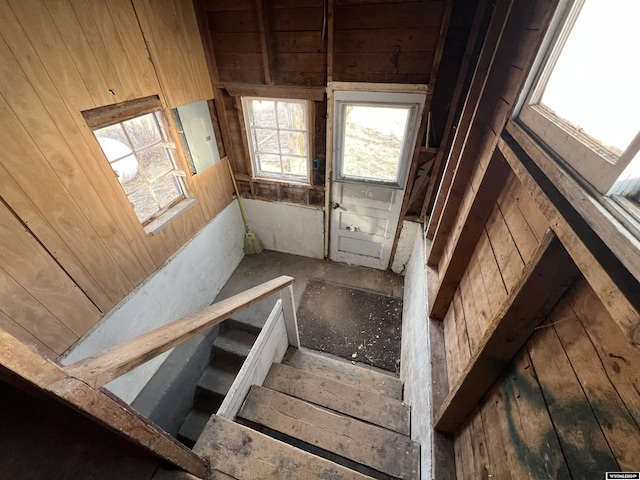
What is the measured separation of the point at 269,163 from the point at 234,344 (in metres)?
2.13

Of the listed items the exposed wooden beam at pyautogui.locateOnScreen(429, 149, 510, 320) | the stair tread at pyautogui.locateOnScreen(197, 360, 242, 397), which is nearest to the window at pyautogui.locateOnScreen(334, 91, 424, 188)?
the exposed wooden beam at pyautogui.locateOnScreen(429, 149, 510, 320)

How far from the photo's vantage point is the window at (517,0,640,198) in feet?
1.85

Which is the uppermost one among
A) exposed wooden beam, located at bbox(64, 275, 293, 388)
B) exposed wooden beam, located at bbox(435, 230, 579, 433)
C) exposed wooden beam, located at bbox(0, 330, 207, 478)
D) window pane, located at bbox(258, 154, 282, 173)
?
window pane, located at bbox(258, 154, 282, 173)

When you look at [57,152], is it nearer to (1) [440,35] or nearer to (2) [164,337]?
(2) [164,337]

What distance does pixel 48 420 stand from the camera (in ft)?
1.41

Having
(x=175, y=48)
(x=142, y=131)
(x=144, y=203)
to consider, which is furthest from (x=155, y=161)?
(x=175, y=48)

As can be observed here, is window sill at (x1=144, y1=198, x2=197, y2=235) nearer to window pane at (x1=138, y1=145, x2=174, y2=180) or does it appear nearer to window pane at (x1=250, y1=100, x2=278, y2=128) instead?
window pane at (x1=138, y1=145, x2=174, y2=180)

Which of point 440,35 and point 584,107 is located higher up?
point 440,35

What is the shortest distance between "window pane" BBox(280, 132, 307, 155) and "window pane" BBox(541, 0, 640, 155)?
8.02 ft

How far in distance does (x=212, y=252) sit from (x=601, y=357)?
3.27 meters

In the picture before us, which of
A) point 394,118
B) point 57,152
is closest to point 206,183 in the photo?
point 57,152

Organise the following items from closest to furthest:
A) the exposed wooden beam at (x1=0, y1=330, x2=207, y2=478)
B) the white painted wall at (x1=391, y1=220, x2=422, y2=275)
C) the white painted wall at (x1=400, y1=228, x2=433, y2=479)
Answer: the exposed wooden beam at (x1=0, y1=330, x2=207, y2=478) < the white painted wall at (x1=400, y1=228, x2=433, y2=479) < the white painted wall at (x1=391, y1=220, x2=422, y2=275)

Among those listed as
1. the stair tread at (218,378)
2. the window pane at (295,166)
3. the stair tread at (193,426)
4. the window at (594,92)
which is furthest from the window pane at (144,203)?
the window at (594,92)

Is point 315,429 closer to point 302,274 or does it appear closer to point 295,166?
point 302,274
